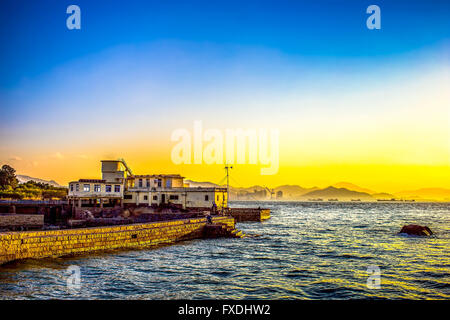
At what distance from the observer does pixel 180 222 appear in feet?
133

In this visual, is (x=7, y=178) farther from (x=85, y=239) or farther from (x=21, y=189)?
(x=85, y=239)

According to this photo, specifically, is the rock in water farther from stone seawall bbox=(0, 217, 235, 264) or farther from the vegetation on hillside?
the vegetation on hillside

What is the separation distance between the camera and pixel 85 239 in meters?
28.9

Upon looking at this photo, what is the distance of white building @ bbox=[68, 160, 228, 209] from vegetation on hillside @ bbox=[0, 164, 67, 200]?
→ 62.9 ft

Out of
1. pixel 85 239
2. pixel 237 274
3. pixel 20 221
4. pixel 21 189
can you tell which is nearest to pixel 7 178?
pixel 21 189

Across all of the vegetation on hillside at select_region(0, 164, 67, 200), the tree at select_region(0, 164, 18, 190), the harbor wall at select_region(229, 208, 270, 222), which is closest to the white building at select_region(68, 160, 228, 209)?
the harbor wall at select_region(229, 208, 270, 222)

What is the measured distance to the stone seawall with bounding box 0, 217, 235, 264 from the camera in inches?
966

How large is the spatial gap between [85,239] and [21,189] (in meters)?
65.9

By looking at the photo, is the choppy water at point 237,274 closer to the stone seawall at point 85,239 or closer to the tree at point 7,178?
the stone seawall at point 85,239

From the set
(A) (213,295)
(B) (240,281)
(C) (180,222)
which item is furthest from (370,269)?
(C) (180,222)

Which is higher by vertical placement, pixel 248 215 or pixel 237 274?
pixel 237 274
